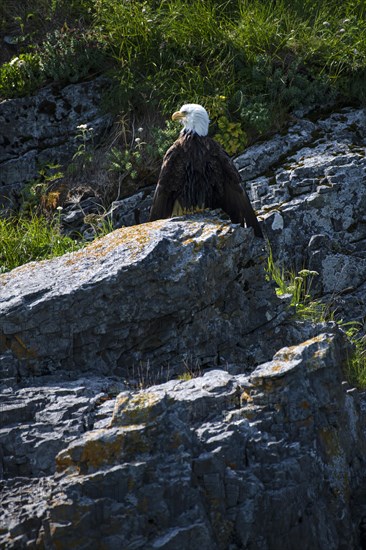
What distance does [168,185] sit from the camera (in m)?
7.48

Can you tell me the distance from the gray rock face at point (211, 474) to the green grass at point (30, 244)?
3023 millimetres

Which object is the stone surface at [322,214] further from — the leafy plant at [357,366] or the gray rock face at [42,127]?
the gray rock face at [42,127]

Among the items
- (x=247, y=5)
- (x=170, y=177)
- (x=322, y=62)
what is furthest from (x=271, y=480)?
(x=247, y=5)

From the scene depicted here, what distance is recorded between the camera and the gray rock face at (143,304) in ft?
17.7

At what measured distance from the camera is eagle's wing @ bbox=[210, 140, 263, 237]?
24.0 ft

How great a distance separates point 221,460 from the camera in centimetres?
436

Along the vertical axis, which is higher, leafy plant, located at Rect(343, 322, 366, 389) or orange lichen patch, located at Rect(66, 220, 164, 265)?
orange lichen patch, located at Rect(66, 220, 164, 265)

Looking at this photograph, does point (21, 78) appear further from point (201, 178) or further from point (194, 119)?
point (201, 178)

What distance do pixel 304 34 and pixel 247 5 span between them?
0.87m

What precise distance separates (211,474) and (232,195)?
3.49 metres

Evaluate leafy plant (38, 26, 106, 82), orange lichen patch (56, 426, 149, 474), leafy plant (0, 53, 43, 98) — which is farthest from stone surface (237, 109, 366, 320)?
orange lichen patch (56, 426, 149, 474)

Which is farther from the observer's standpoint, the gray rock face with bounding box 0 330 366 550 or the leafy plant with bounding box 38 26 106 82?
the leafy plant with bounding box 38 26 106 82

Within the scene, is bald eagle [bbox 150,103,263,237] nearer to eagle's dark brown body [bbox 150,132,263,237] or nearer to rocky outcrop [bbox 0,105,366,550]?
eagle's dark brown body [bbox 150,132,263,237]

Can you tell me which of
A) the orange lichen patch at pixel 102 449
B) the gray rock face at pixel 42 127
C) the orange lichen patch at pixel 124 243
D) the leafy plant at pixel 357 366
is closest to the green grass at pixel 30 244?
the gray rock face at pixel 42 127
